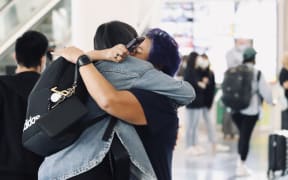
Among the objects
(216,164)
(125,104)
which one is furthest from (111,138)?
(216,164)

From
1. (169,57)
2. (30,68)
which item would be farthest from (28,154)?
(169,57)

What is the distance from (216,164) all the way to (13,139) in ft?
16.5

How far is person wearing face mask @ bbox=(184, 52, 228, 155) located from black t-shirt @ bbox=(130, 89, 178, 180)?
19.4ft

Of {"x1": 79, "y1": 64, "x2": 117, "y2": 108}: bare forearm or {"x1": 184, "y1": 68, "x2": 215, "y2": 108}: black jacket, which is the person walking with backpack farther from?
{"x1": 79, "y1": 64, "x2": 117, "y2": 108}: bare forearm

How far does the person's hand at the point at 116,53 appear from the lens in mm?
1857

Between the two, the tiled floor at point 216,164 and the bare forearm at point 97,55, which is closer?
the bare forearm at point 97,55

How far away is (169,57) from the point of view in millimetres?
2158

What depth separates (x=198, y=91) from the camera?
8000mm

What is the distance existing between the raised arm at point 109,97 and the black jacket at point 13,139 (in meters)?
0.85

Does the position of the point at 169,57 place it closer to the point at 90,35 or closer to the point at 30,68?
the point at 30,68

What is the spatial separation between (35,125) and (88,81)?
0.77ft

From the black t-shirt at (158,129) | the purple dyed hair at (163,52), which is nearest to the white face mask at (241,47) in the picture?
the purple dyed hair at (163,52)

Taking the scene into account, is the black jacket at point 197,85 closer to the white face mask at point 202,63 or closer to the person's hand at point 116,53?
the white face mask at point 202,63

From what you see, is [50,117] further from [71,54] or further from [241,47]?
[241,47]
